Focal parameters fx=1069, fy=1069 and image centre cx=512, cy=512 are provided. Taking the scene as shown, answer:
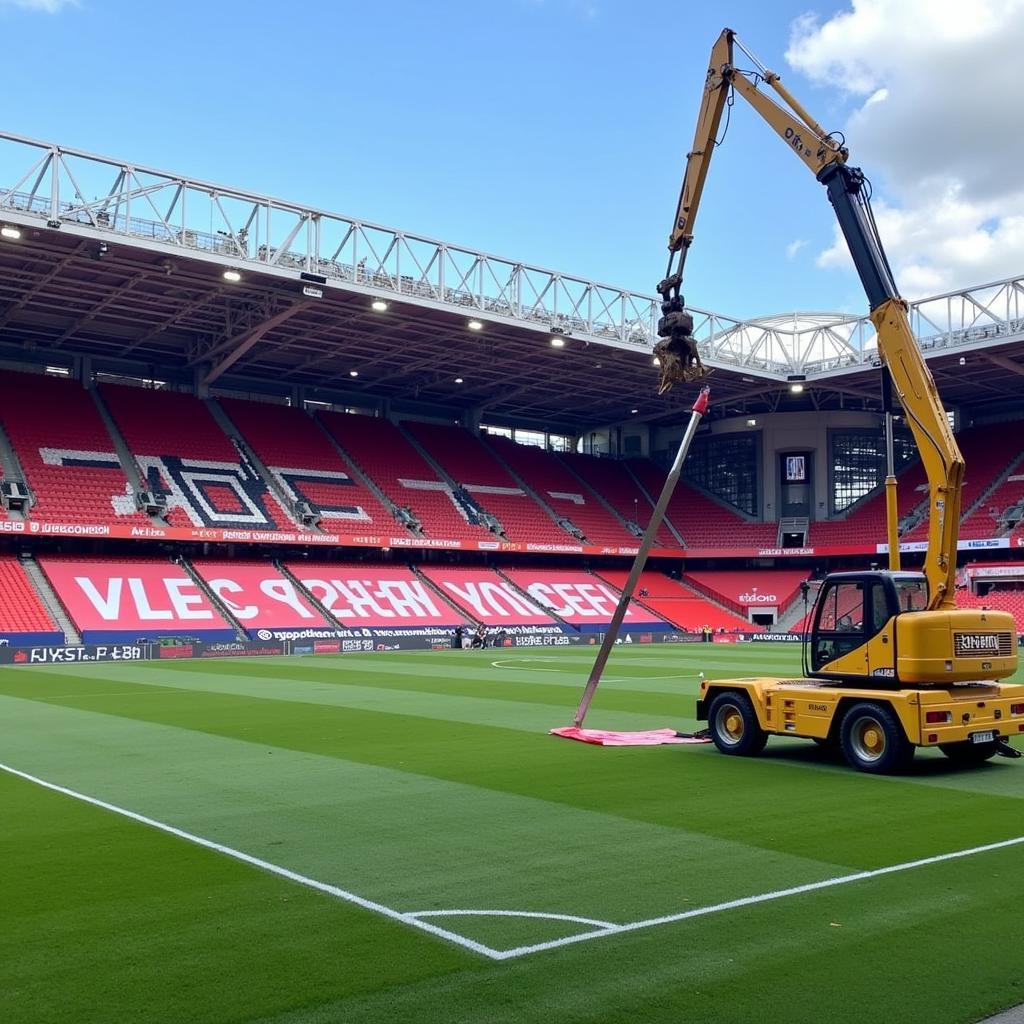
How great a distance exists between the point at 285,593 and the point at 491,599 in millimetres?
11494

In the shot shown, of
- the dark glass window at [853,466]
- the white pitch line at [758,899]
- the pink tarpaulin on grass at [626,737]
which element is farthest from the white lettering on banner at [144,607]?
the dark glass window at [853,466]

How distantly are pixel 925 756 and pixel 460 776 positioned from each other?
6.75m

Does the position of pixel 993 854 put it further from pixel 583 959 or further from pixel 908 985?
pixel 583 959

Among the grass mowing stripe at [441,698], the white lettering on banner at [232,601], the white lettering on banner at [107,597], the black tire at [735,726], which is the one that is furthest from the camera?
the white lettering on banner at [232,601]

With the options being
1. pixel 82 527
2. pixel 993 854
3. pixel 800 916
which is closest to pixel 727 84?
pixel 993 854

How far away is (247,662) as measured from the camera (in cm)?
3866

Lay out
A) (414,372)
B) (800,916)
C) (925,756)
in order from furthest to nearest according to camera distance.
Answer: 1. (414,372)
2. (925,756)
3. (800,916)

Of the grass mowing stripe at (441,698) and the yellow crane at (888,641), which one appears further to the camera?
the grass mowing stripe at (441,698)

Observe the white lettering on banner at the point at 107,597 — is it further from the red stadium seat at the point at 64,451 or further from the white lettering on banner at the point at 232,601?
the white lettering on banner at the point at 232,601

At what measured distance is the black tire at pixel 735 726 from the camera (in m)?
15.0

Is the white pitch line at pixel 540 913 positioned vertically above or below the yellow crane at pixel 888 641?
below

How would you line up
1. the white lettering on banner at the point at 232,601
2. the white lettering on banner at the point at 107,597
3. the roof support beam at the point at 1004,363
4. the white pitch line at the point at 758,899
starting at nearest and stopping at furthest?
the white pitch line at the point at 758,899 → the white lettering on banner at the point at 107,597 → the white lettering on banner at the point at 232,601 → the roof support beam at the point at 1004,363

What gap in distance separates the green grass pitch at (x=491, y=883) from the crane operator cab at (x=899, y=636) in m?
1.33

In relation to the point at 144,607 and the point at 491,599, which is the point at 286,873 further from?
the point at 491,599
